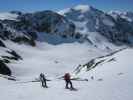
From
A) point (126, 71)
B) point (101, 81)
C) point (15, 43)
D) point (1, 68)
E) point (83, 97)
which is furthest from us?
point (15, 43)

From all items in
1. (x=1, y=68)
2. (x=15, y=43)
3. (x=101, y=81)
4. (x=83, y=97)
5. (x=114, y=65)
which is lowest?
(x=83, y=97)

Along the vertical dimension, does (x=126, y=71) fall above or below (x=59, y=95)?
above

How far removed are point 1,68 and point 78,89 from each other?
6191cm

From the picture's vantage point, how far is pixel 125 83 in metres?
34.4

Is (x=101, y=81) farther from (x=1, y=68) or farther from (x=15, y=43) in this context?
(x=15, y=43)

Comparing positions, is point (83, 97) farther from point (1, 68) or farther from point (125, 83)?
point (1, 68)

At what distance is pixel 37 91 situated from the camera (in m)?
31.9

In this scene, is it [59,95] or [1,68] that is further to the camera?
[1,68]

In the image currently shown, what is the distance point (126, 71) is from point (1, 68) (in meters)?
57.8

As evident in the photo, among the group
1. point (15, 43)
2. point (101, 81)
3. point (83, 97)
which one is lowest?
point (83, 97)

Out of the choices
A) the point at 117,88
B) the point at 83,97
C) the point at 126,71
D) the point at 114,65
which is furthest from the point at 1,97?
the point at 114,65

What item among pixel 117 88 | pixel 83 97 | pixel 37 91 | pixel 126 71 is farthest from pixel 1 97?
pixel 126 71

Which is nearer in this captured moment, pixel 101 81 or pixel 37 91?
pixel 37 91

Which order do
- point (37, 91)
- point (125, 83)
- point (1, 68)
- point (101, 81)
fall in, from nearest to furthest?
1. point (37, 91)
2. point (125, 83)
3. point (101, 81)
4. point (1, 68)
